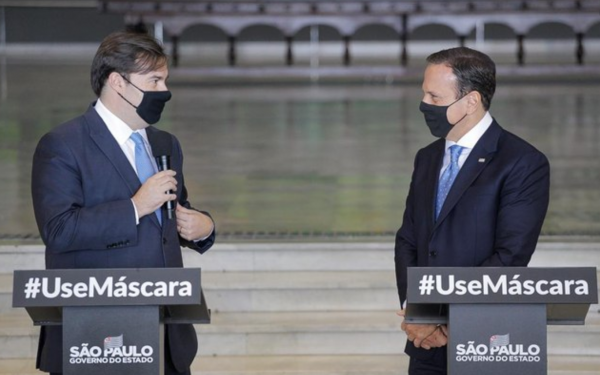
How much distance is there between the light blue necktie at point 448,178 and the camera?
10.7 feet

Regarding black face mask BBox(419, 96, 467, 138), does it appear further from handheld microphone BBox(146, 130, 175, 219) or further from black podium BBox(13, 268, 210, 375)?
black podium BBox(13, 268, 210, 375)

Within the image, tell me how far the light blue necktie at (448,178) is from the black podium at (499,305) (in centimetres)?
62

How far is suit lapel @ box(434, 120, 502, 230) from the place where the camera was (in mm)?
3176

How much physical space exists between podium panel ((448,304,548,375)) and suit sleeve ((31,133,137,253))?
0.90 metres

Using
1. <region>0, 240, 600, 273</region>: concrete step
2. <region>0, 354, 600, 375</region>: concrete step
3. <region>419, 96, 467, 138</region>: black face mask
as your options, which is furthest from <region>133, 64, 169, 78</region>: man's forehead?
<region>0, 240, 600, 273</region>: concrete step

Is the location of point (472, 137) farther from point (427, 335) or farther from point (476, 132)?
point (427, 335)

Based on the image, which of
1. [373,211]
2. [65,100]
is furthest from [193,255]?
[65,100]

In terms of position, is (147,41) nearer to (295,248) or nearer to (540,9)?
(295,248)

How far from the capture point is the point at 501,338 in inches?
105

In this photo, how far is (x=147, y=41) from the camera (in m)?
2.98

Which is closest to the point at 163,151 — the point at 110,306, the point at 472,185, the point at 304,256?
the point at 110,306

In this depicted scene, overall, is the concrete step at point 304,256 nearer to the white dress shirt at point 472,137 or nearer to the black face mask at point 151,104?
the white dress shirt at point 472,137

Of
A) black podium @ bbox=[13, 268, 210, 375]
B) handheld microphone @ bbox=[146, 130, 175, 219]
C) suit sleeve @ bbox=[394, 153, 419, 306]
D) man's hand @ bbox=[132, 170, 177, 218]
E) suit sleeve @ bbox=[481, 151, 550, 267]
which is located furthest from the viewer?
suit sleeve @ bbox=[394, 153, 419, 306]

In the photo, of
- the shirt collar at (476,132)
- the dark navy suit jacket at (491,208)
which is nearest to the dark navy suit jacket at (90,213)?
the dark navy suit jacket at (491,208)
